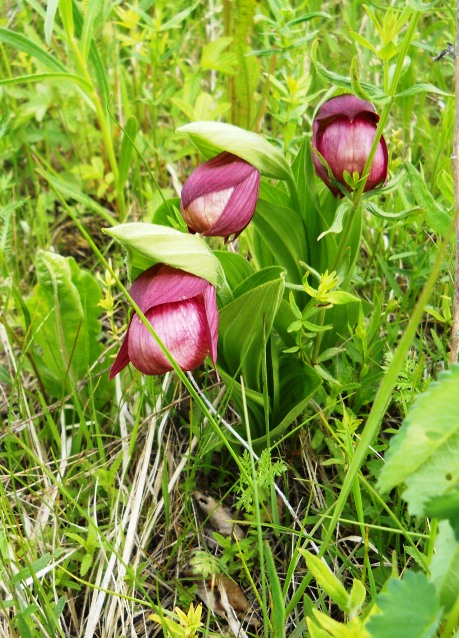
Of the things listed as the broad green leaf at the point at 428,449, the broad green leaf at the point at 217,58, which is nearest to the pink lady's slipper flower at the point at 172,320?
the broad green leaf at the point at 428,449

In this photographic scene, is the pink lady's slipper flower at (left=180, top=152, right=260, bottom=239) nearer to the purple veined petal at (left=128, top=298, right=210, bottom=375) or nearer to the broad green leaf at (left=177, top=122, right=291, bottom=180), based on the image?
the broad green leaf at (left=177, top=122, right=291, bottom=180)

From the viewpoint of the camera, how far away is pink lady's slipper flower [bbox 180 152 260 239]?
4.17 ft

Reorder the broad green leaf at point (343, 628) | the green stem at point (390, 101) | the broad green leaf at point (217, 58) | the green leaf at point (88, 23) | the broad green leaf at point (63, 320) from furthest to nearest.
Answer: the broad green leaf at point (217, 58) → the green leaf at point (88, 23) → the broad green leaf at point (63, 320) → the green stem at point (390, 101) → the broad green leaf at point (343, 628)

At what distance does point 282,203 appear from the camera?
4.92 feet

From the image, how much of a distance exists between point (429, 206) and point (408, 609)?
783 millimetres

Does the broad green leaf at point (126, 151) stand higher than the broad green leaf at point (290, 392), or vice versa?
the broad green leaf at point (126, 151)

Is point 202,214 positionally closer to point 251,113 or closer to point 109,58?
point 251,113

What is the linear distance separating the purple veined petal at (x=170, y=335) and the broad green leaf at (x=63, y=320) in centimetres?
49

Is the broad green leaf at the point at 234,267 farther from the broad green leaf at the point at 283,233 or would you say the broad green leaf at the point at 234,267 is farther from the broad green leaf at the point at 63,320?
the broad green leaf at the point at 63,320

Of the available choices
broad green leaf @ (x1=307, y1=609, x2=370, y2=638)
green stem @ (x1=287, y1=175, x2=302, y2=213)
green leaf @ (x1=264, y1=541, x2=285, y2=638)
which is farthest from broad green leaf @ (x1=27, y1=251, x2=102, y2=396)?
broad green leaf @ (x1=307, y1=609, x2=370, y2=638)

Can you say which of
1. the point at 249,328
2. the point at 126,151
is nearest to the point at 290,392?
the point at 249,328

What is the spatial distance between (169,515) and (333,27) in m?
2.27

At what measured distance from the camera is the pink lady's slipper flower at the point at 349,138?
1.31 m

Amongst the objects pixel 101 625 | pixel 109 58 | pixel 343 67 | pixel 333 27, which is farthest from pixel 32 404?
pixel 333 27
